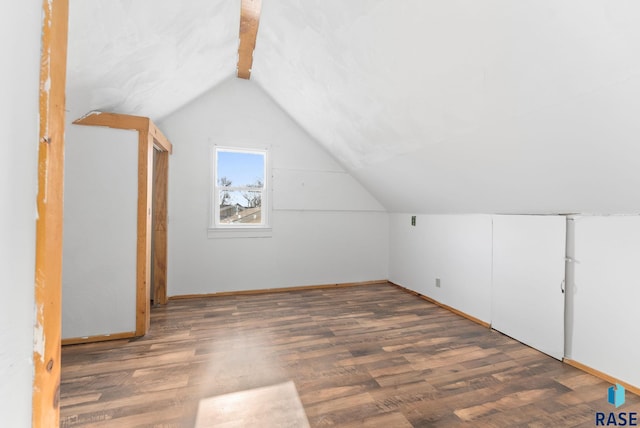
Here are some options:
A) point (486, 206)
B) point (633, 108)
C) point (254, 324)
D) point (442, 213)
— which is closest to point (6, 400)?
point (633, 108)

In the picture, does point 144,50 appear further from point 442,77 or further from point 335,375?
point 335,375

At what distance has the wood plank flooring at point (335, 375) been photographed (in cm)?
169

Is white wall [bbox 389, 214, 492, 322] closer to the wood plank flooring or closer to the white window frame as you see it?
the wood plank flooring

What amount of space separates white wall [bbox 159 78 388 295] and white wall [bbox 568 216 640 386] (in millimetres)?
2806

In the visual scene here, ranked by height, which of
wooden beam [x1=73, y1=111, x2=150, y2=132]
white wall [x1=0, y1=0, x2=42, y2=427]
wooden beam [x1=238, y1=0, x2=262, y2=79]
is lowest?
white wall [x1=0, y1=0, x2=42, y2=427]

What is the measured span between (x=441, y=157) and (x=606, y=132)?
1179mm

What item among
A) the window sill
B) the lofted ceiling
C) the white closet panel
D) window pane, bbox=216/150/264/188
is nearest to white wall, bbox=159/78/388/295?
the window sill

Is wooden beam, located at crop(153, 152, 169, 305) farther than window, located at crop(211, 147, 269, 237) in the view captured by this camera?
No

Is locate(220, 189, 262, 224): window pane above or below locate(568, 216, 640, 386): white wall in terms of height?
above

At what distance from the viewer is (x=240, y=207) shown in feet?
14.0

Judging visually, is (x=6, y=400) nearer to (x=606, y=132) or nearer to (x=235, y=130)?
(x=606, y=132)

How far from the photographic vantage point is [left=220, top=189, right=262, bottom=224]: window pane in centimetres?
420

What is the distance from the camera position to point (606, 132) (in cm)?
158

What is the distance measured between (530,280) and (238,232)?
344 centimetres
